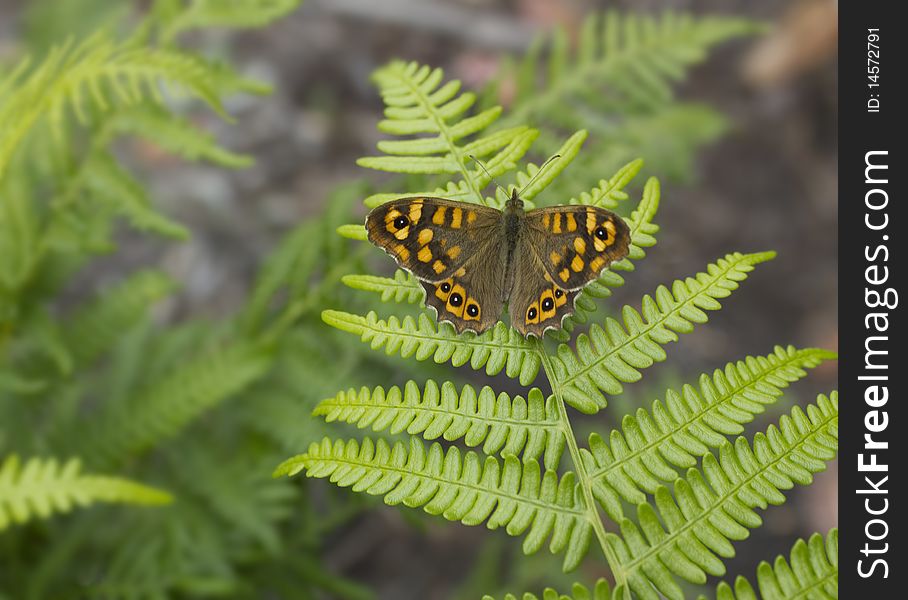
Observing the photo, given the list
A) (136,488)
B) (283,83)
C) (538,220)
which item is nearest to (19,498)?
(136,488)

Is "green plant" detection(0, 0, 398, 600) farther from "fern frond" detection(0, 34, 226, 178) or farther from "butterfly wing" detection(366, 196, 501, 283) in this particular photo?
"butterfly wing" detection(366, 196, 501, 283)

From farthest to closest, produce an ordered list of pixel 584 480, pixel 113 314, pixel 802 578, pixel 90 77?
pixel 113 314
pixel 90 77
pixel 584 480
pixel 802 578

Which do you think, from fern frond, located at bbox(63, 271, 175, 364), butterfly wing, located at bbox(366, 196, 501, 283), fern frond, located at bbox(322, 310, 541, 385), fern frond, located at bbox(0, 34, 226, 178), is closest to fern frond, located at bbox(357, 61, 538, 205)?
butterfly wing, located at bbox(366, 196, 501, 283)

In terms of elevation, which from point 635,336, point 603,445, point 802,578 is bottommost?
point 802,578

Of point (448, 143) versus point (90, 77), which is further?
point (90, 77)

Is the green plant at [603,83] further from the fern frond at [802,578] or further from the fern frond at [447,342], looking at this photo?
the fern frond at [802,578]

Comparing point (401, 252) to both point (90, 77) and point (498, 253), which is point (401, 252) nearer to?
point (498, 253)

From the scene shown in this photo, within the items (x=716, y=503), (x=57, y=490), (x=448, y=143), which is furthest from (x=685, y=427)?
(x=57, y=490)

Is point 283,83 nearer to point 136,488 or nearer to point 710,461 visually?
point 136,488
